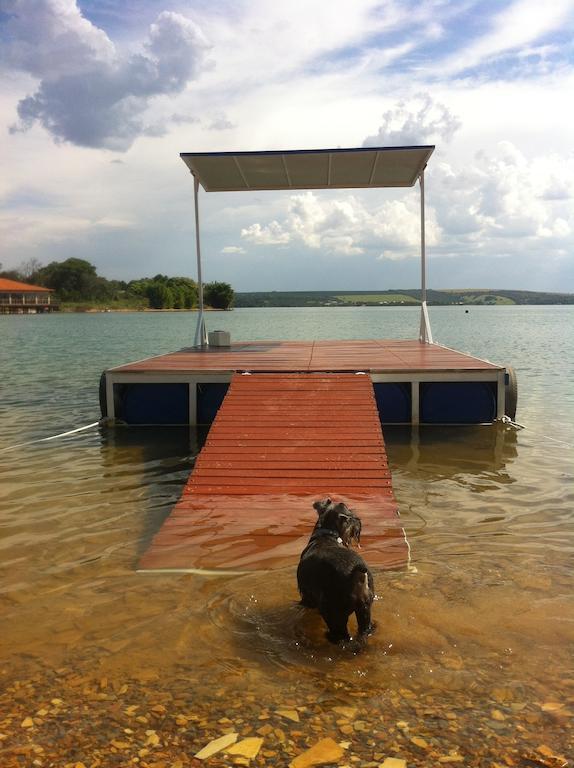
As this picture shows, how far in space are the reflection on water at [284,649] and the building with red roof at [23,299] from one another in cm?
13891

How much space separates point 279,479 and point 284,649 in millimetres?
3468

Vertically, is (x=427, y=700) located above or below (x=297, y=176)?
below

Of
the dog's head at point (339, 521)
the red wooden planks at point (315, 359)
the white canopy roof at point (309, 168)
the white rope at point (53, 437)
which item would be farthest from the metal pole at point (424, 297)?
the dog's head at point (339, 521)

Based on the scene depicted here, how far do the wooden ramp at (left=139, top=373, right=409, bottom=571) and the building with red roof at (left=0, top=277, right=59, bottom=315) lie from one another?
136 m

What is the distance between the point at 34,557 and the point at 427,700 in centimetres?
417

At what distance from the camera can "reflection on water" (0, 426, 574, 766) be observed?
3508mm

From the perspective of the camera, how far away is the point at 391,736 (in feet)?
11.4

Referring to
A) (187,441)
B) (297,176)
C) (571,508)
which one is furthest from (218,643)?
(297,176)

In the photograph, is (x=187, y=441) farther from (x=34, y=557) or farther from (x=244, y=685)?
(x=244, y=685)

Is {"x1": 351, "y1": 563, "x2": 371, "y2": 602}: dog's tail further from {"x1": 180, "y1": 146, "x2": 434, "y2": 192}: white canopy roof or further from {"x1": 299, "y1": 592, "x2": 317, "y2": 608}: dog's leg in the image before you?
{"x1": 180, "y1": 146, "x2": 434, "y2": 192}: white canopy roof

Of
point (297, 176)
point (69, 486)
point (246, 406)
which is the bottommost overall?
point (69, 486)

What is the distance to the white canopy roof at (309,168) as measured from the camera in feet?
49.8

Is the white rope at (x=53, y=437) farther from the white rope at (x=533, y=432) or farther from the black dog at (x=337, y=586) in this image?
the black dog at (x=337, y=586)

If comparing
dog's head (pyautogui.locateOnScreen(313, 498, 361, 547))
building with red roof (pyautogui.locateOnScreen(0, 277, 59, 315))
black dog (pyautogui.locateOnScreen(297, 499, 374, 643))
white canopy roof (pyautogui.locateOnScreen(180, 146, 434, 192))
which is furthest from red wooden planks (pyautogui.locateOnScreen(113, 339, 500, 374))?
building with red roof (pyautogui.locateOnScreen(0, 277, 59, 315))
